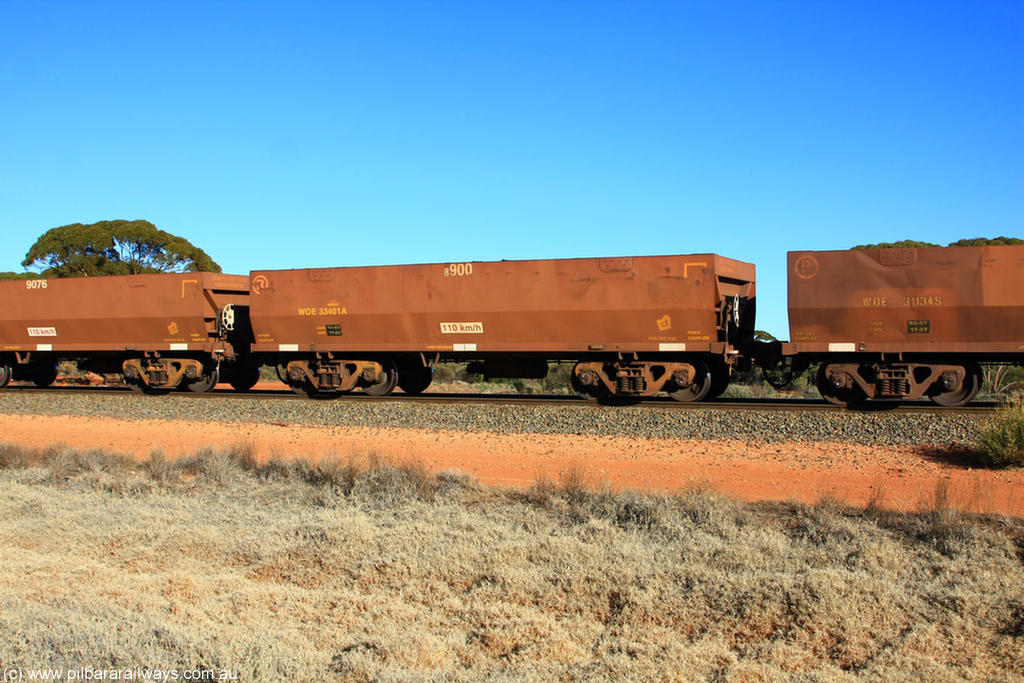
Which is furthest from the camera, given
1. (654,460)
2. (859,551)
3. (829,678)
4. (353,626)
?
(654,460)

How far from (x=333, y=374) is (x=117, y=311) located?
6.70 metres

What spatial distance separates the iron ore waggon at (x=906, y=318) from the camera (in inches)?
611

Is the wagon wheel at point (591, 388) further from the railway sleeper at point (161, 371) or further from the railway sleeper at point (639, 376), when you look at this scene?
the railway sleeper at point (161, 371)

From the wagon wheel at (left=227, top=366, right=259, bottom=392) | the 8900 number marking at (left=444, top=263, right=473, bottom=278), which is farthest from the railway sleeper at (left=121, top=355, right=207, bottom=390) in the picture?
the 8900 number marking at (left=444, top=263, right=473, bottom=278)

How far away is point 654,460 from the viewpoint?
494 inches

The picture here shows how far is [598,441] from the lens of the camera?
14312 millimetres

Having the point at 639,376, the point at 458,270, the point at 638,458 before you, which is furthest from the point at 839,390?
the point at 458,270

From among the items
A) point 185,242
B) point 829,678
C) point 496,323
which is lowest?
point 829,678

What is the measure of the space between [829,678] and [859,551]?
2191mm

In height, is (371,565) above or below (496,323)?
below

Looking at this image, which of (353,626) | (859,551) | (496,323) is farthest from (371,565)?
(496,323)

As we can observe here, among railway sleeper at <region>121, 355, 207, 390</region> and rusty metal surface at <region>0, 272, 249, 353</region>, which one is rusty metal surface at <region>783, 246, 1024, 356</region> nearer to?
rusty metal surface at <region>0, 272, 249, 353</region>

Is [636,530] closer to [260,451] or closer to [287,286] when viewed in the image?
[260,451]

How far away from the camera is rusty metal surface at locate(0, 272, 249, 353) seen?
71.2ft
